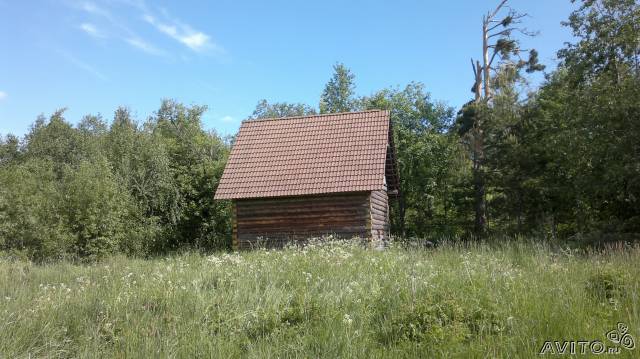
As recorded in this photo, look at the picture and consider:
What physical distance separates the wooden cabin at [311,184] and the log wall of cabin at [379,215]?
40 mm

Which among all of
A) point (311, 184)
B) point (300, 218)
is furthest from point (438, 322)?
point (300, 218)

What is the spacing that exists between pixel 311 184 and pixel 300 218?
1.34 metres

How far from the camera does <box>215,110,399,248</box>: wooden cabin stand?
702 inches

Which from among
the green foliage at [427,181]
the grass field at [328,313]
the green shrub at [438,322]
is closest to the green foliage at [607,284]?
the grass field at [328,313]

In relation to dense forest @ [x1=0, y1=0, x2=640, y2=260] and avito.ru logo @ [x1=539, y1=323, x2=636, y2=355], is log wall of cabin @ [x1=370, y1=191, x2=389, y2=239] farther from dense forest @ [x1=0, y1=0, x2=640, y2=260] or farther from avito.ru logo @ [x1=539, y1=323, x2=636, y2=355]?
avito.ru logo @ [x1=539, y1=323, x2=636, y2=355]

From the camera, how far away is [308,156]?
19.6 meters

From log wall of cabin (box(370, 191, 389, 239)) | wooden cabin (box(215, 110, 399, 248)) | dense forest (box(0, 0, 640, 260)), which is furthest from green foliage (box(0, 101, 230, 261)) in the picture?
log wall of cabin (box(370, 191, 389, 239))

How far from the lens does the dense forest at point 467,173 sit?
17875 millimetres

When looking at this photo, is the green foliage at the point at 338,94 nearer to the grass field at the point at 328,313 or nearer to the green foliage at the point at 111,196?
the green foliage at the point at 111,196

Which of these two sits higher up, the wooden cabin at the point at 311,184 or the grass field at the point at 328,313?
the wooden cabin at the point at 311,184

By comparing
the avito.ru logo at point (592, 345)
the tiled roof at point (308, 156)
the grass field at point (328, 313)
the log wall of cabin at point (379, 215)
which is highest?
the tiled roof at point (308, 156)

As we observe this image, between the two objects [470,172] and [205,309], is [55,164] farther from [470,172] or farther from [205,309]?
[205,309]

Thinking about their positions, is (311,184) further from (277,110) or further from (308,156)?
(277,110)

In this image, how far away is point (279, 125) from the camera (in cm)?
2169
